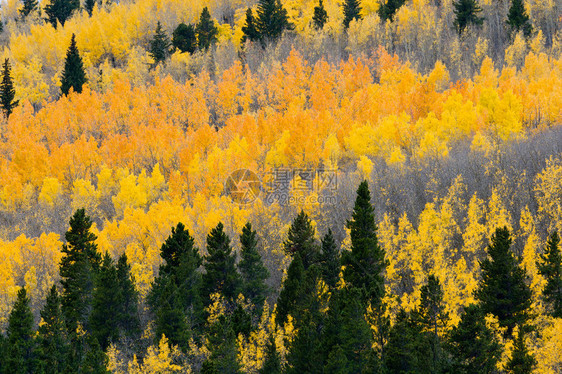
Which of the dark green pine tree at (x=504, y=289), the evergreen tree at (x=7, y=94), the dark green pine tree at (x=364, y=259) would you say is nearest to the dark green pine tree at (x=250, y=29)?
the evergreen tree at (x=7, y=94)

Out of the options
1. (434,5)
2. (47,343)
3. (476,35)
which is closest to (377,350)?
(47,343)

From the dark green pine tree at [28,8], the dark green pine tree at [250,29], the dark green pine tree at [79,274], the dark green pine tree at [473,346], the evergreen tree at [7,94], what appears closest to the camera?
the dark green pine tree at [473,346]

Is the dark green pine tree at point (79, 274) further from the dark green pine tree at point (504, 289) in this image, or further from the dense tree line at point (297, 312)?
the dark green pine tree at point (504, 289)

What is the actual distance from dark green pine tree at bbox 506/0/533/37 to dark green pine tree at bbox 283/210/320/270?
188ft

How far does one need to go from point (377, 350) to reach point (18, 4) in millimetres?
144834

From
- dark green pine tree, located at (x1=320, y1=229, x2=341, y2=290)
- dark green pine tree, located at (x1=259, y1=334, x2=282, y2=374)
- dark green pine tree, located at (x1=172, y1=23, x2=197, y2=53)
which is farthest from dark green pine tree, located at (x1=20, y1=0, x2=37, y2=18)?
dark green pine tree, located at (x1=259, y1=334, x2=282, y2=374)

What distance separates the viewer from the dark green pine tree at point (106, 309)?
38.5 meters

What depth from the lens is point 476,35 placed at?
277 ft

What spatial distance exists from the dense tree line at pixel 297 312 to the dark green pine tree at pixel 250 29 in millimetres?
57706

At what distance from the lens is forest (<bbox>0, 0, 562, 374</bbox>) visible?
32.9 m

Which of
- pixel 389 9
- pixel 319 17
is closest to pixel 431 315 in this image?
pixel 389 9

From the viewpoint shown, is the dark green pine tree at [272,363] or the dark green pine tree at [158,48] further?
the dark green pine tree at [158,48]

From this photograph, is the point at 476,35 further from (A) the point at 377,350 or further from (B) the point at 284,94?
(A) the point at 377,350

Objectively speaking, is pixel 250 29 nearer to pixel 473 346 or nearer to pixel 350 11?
pixel 350 11
